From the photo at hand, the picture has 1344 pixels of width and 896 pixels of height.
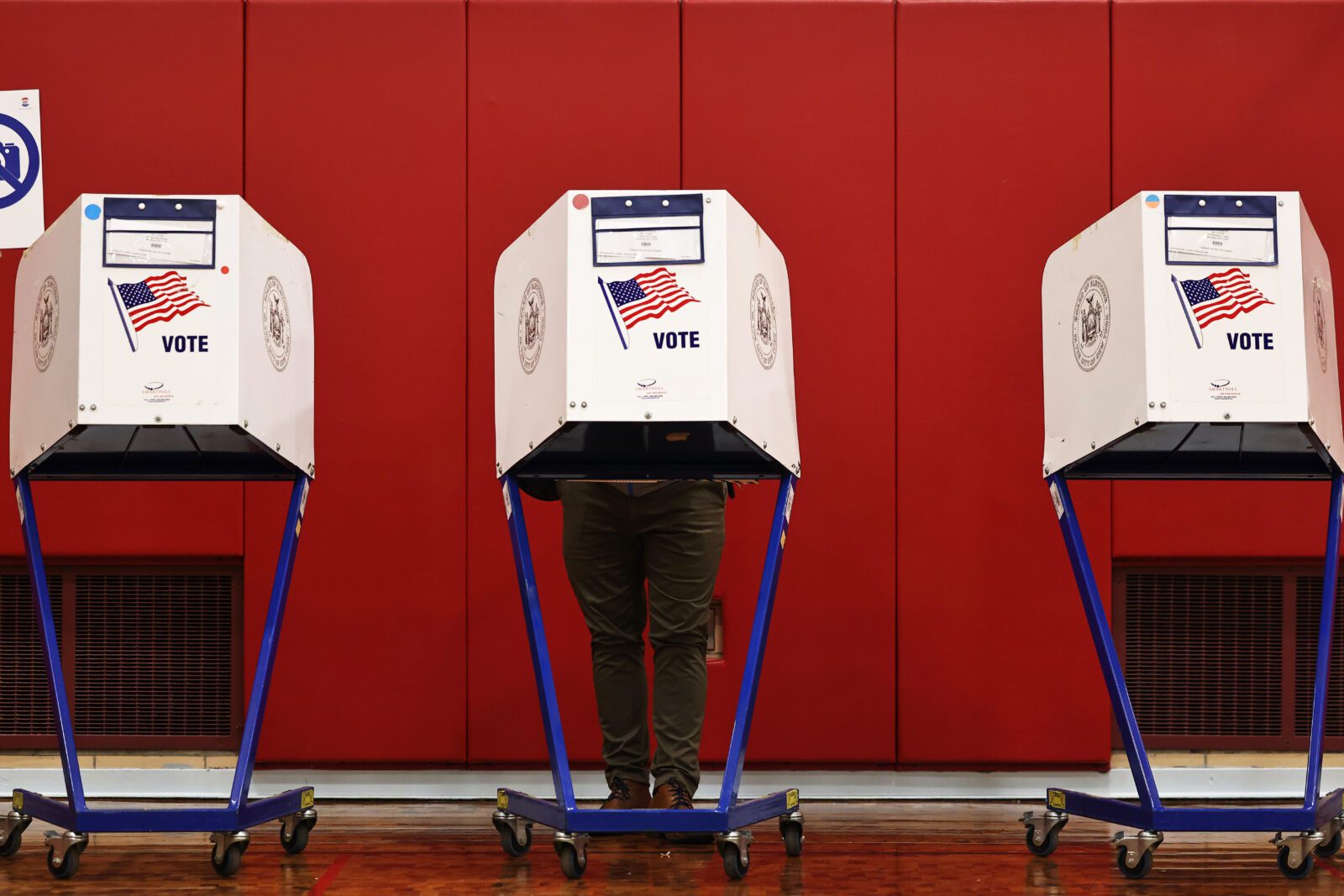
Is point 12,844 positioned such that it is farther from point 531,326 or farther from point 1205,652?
point 1205,652

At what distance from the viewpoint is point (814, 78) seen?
385 centimetres

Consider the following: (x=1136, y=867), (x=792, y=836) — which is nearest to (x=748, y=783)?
(x=792, y=836)

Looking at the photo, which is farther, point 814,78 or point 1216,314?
point 814,78

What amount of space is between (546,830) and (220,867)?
843 millimetres

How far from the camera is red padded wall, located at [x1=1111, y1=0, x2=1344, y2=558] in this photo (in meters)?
3.84

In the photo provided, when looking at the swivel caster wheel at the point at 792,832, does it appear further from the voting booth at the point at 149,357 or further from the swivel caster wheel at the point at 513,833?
the voting booth at the point at 149,357

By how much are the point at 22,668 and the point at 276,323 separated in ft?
5.48

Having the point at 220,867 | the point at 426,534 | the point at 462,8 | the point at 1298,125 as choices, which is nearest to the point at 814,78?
the point at 462,8

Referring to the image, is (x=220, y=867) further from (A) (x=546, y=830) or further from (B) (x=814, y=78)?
(B) (x=814, y=78)

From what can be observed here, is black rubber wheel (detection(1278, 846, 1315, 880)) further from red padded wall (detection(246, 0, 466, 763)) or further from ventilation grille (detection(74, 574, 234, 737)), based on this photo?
ventilation grille (detection(74, 574, 234, 737))

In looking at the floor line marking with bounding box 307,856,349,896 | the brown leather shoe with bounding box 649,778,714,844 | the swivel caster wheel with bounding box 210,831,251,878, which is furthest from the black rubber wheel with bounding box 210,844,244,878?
the brown leather shoe with bounding box 649,778,714,844

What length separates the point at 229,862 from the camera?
9.13 feet

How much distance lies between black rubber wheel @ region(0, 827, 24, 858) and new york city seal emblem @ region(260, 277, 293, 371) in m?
1.23

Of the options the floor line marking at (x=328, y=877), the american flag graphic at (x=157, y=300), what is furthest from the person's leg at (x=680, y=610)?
the american flag graphic at (x=157, y=300)
